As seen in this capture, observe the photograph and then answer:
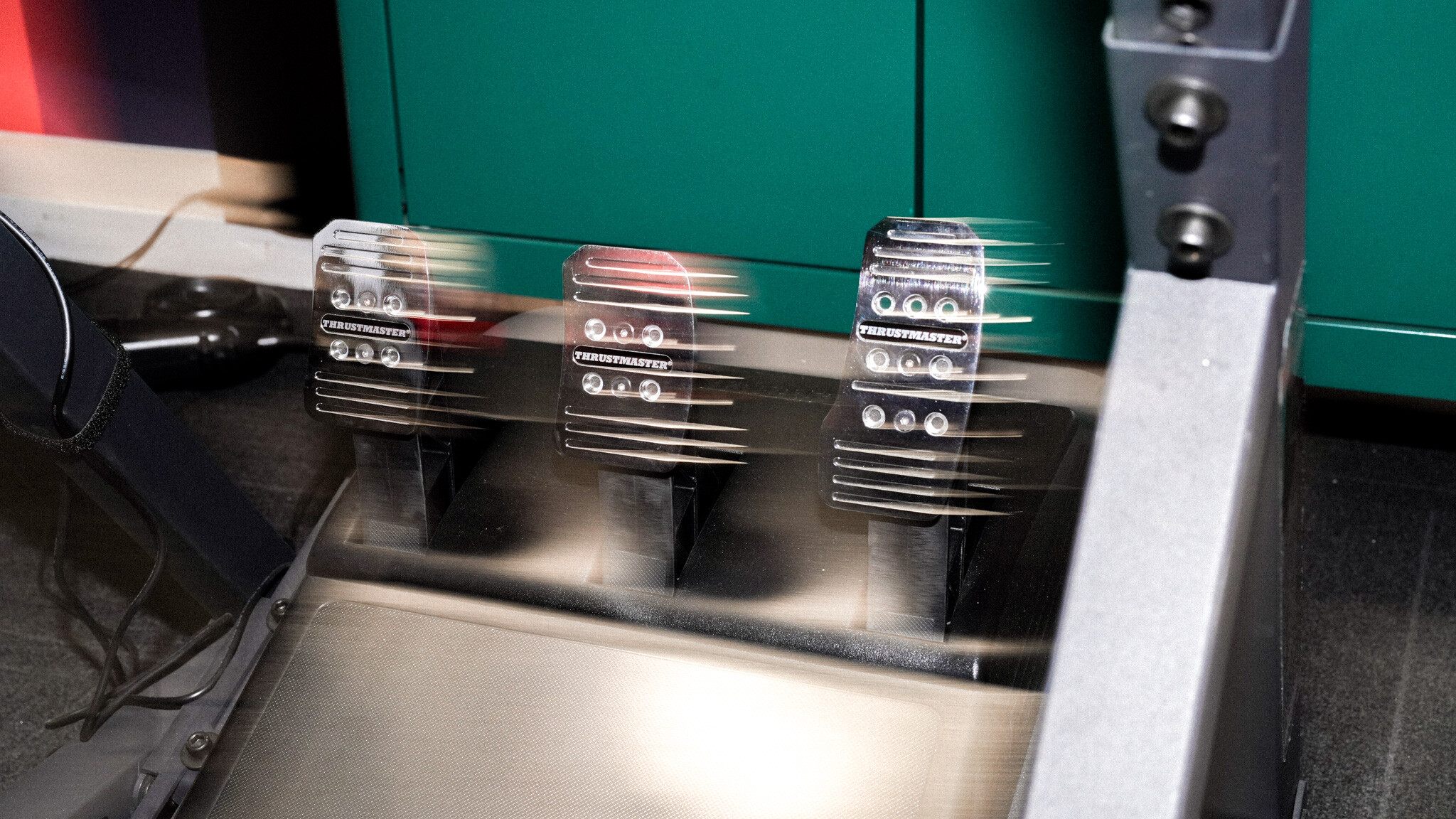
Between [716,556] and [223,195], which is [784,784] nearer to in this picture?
[716,556]

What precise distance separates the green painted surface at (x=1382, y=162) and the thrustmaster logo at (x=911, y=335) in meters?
0.37

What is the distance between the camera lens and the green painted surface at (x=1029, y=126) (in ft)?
2.85

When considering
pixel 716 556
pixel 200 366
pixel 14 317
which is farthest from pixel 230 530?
pixel 200 366

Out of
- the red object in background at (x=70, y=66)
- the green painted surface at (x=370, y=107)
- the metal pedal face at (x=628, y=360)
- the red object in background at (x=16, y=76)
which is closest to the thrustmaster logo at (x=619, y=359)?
the metal pedal face at (x=628, y=360)

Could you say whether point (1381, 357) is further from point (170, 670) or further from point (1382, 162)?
point (170, 670)

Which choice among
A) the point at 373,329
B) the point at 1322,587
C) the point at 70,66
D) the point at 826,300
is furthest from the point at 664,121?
the point at 70,66

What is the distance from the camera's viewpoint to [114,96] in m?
1.47

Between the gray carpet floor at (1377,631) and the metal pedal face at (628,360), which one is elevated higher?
the metal pedal face at (628,360)

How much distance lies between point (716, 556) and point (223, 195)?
1062 millimetres

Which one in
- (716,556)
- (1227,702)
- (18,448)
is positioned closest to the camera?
(1227,702)

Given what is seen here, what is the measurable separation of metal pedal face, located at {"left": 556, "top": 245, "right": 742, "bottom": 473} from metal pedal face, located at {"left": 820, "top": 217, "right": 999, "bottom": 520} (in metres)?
0.09

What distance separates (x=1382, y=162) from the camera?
84 cm

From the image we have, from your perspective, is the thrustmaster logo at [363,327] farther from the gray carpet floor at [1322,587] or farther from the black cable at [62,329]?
the gray carpet floor at [1322,587]

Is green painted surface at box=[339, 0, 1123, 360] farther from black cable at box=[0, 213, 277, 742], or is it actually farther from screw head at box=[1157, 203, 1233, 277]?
screw head at box=[1157, 203, 1233, 277]
